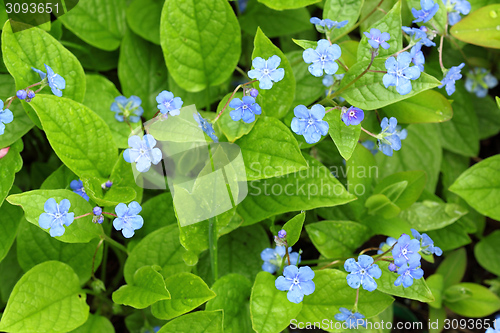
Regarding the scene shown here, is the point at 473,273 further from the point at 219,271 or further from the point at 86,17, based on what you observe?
the point at 86,17

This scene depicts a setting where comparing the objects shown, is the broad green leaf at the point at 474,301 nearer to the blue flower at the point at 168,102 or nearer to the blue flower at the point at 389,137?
the blue flower at the point at 389,137

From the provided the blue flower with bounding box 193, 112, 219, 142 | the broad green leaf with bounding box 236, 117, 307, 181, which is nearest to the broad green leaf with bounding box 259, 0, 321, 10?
the broad green leaf with bounding box 236, 117, 307, 181

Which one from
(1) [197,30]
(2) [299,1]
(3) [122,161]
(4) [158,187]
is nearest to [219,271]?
(4) [158,187]

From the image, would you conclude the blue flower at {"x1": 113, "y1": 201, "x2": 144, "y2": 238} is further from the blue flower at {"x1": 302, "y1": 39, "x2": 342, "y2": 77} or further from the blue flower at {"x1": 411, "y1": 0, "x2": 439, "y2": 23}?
the blue flower at {"x1": 411, "y1": 0, "x2": 439, "y2": 23}

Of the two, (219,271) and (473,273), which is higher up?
(219,271)

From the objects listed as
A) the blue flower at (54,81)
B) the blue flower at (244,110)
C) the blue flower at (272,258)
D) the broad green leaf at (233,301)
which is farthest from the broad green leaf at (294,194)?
the blue flower at (54,81)

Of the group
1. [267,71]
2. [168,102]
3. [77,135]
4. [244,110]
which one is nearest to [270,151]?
[244,110]
